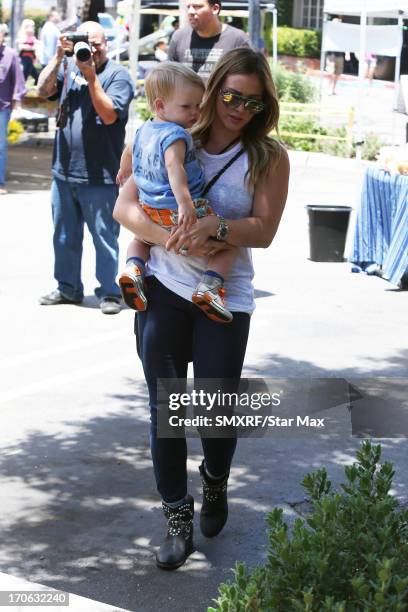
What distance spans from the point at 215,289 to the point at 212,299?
5 centimetres

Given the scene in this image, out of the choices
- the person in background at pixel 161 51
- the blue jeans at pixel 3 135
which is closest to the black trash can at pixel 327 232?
the blue jeans at pixel 3 135

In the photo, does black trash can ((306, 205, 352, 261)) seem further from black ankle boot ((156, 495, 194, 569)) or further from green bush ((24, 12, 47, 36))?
green bush ((24, 12, 47, 36))

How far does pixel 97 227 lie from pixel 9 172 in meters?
9.26

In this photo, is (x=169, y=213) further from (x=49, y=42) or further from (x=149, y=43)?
(x=149, y=43)

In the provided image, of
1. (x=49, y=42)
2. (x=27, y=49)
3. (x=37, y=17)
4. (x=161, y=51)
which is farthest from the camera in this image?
(x=37, y=17)

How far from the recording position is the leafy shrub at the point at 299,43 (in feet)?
153

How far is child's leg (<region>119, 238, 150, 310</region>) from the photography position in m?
4.45

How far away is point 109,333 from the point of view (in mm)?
8477

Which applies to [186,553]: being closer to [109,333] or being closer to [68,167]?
[109,333]

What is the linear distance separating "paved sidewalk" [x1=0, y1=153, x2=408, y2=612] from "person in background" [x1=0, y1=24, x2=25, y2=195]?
4.27m

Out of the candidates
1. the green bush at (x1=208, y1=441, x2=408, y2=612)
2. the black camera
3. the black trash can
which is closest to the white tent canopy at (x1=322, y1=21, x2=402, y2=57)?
the black trash can

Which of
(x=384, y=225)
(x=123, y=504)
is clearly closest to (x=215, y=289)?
(x=123, y=504)

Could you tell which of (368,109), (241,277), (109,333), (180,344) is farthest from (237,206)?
(368,109)

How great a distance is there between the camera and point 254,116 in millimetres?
4543
